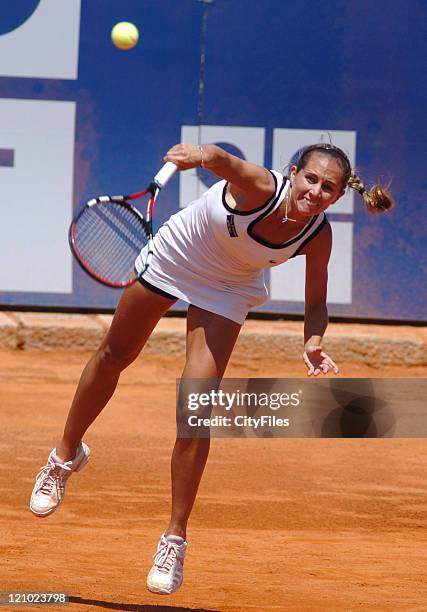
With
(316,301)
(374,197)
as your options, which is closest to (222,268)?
(316,301)

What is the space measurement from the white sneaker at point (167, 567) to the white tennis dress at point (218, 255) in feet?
2.77

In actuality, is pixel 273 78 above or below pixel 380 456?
above

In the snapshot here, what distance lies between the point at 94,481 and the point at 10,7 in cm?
405

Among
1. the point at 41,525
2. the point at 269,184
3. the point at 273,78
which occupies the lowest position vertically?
the point at 41,525

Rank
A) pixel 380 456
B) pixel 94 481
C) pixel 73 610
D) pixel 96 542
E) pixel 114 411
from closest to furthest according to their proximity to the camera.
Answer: pixel 73 610 < pixel 96 542 < pixel 94 481 < pixel 380 456 < pixel 114 411

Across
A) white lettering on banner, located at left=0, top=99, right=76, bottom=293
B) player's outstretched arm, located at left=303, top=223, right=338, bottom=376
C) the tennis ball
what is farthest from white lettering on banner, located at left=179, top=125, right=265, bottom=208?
player's outstretched arm, located at left=303, top=223, right=338, bottom=376

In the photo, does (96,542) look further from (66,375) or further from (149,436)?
(66,375)

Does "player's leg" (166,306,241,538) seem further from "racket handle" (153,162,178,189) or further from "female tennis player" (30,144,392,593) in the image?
"racket handle" (153,162,178,189)

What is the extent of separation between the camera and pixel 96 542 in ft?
16.3

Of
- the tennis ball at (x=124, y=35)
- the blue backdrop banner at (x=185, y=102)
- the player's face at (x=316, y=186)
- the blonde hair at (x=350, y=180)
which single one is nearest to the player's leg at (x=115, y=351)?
the player's face at (x=316, y=186)

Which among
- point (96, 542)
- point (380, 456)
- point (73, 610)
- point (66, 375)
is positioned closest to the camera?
point (73, 610)

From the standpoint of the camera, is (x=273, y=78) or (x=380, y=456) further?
(x=273, y=78)

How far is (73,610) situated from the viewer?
A: 407cm

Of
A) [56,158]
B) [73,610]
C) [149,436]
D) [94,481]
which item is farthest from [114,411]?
[73,610]
